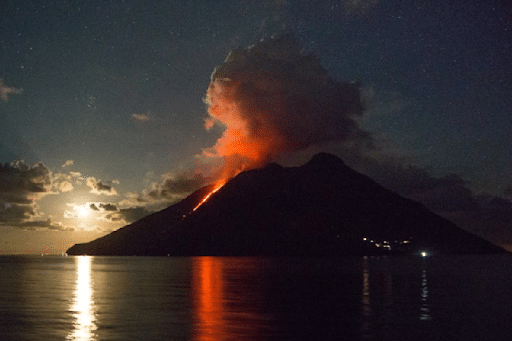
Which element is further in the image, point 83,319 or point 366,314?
point 366,314

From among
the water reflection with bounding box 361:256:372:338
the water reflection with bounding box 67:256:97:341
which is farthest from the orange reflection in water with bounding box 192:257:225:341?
the water reflection with bounding box 361:256:372:338

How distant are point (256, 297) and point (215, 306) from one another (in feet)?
26.8

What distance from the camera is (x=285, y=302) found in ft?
149

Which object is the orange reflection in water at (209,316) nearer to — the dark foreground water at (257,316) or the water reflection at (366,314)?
Answer: the dark foreground water at (257,316)

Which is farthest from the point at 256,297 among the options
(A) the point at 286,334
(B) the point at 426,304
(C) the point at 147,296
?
(A) the point at 286,334

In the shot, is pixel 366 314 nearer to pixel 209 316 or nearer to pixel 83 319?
pixel 209 316

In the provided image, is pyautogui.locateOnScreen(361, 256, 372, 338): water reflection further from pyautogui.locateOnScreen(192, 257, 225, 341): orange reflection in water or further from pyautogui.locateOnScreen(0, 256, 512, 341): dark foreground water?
pyautogui.locateOnScreen(192, 257, 225, 341): orange reflection in water

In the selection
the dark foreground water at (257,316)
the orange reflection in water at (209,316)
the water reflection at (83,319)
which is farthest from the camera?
the dark foreground water at (257,316)

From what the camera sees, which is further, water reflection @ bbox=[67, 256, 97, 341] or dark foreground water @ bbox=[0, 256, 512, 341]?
dark foreground water @ bbox=[0, 256, 512, 341]

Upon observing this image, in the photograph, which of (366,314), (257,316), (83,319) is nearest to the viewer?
(83,319)

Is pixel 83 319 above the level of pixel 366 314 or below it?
above

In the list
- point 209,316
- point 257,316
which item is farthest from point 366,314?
point 209,316

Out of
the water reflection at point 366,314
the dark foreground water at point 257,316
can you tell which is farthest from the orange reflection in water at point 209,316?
the water reflection at point 366,314

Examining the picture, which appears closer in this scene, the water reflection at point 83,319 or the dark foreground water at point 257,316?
the water reflection at point 83,319
